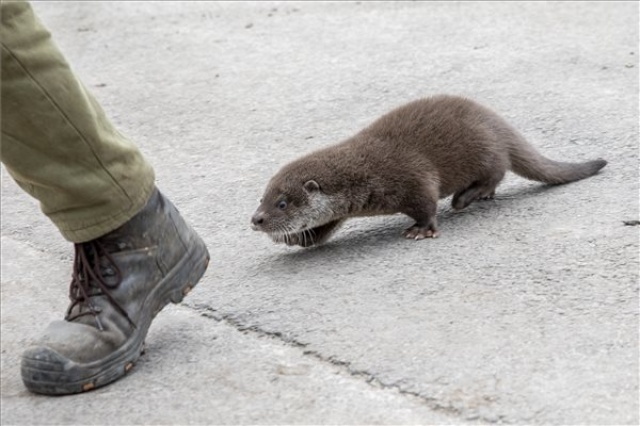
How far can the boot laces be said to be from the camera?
3.79 m

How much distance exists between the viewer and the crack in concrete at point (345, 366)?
10.6 feet

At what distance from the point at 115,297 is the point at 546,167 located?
81.2 inches

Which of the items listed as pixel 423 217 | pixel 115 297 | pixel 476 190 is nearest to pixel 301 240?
pixel 423 217

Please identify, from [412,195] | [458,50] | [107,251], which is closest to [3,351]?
[107,251]

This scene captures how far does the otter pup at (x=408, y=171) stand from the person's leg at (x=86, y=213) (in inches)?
35.0

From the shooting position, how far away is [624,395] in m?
3.20

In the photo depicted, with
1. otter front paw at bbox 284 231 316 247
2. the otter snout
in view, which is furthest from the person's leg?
otter front paw at bbox 284 231 316 247

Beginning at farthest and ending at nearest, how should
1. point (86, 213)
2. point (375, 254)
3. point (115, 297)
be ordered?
point (375, 254), point (115, 297), point (86, 213)

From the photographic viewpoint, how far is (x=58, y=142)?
3551mm

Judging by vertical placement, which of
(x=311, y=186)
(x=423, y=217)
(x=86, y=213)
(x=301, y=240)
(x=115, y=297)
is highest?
(x=86, y=213)

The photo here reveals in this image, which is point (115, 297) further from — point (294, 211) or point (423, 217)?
point (423, 217)

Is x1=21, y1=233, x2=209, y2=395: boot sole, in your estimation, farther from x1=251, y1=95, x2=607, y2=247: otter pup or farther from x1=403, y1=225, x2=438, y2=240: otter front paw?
x1=403, y1=225, x2=438, y2=240: otter front paw

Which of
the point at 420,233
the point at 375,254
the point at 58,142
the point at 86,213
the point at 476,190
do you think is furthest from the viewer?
the point at 476,190

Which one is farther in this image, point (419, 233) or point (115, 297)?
point (419, 233)
